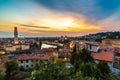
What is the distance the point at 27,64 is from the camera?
165 ft

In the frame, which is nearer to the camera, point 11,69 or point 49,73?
point 49,73

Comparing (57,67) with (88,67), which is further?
(88,67)

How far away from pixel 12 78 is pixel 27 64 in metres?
19.4

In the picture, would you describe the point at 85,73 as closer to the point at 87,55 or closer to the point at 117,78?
the point at 117,78

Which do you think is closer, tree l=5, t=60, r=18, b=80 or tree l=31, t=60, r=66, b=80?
tree l=31, t=60, r=66, b=80

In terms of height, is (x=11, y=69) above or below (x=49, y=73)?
below

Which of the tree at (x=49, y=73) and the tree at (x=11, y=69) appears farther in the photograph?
the tree at (x=11, y=69)

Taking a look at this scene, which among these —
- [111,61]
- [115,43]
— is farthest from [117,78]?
[115,43]

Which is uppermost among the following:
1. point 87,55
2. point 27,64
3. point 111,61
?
point 87,55

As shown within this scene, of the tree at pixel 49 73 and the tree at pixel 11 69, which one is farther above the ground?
the tree at pixel 49 73

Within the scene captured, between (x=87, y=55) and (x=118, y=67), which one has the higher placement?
(x=87, y=55)

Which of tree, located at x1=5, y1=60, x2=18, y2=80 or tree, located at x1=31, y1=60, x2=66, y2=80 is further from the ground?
tree, located at x1=31, y1=60, x2=66, y2=80

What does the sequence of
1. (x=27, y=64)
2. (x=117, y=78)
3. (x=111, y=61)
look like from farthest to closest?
1. (x=27, y=64)
2. (x=111, y=61)
3. (x=117, y=78)

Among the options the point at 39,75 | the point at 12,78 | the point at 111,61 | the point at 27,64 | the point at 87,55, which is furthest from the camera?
the point at 27,64
